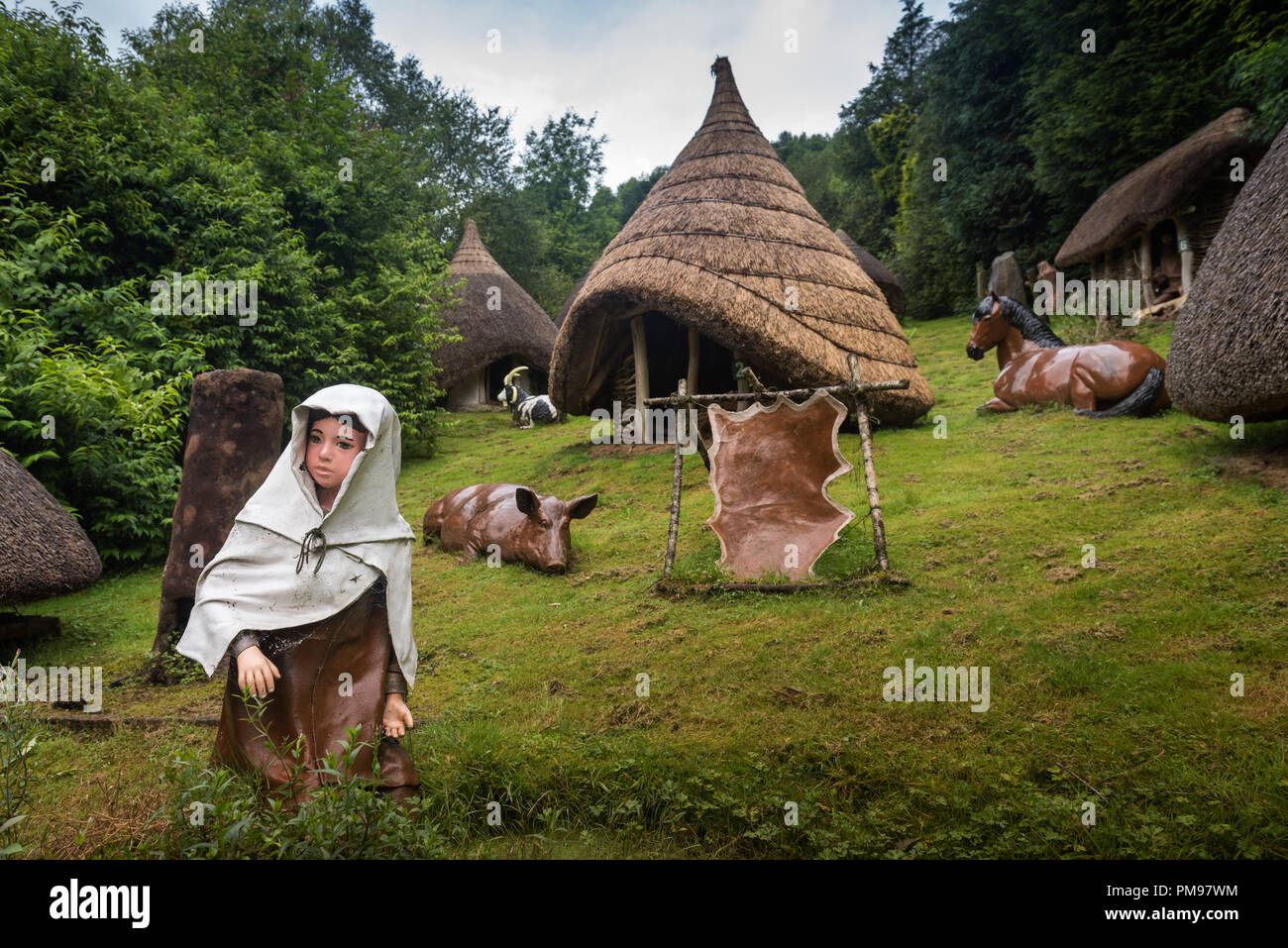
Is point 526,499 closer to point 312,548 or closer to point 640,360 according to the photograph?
point 312,548

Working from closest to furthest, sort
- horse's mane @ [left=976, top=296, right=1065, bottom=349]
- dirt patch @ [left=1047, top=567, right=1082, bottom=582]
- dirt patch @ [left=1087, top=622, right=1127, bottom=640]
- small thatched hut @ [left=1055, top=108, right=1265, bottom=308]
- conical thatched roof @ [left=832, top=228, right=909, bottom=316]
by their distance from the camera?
1. dirt patch @ [left=1087, top=622, right=1127, bottom=640]
2. dirt patch @ [left=1047, top=567, right=1082, bottom=582]
3. horse's mane @ [left=976, top=296, right=1065, bottom=349]
4. small thatched hut @ [left=1055, top=108, right=1265, bottom=308]
5. conical thatched roof @ [left=832, top=228, right=909, bottom=316]

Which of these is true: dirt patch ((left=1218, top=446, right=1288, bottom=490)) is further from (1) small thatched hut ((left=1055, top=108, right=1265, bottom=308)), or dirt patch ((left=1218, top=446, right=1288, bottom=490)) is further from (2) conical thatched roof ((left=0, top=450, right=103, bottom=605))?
(1) small thatched hut ((left=1055, top=108, right=1265, bottom=308))

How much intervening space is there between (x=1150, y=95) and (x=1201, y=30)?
1.21 metres

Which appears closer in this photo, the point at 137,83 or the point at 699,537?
the point at 699,537

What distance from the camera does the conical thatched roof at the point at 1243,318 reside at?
4.81 m

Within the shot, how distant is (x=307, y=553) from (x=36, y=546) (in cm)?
357

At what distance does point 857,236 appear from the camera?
30.6m

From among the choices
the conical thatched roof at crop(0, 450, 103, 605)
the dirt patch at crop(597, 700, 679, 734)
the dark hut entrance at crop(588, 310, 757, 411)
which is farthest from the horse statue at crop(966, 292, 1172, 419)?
the conical thatched roof at crop(0, 450, 103, 605)

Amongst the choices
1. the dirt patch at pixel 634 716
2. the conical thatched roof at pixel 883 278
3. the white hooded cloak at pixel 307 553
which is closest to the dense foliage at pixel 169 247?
the white hooded cloak at pixel 307 553

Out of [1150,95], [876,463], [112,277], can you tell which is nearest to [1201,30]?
[1150,95]

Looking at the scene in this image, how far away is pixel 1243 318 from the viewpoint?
504 cm

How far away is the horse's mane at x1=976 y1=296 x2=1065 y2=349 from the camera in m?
9.51
